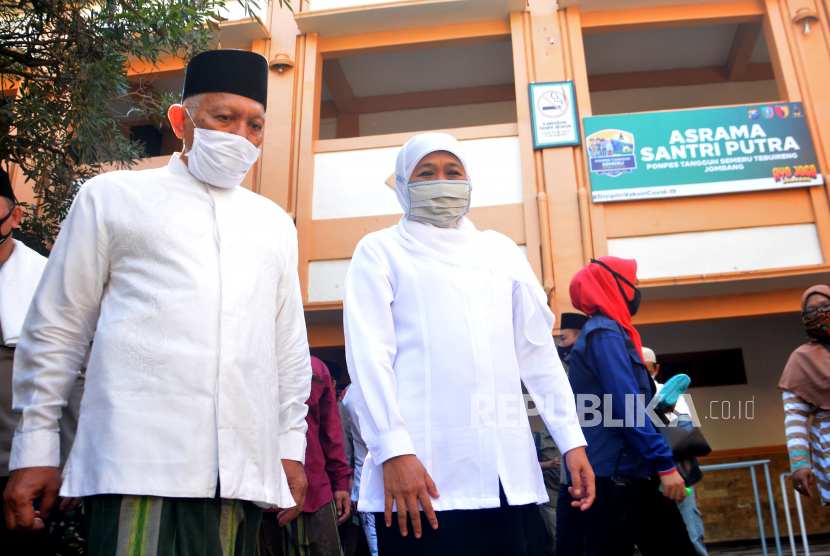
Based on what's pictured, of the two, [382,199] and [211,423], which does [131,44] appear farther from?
[211,423]

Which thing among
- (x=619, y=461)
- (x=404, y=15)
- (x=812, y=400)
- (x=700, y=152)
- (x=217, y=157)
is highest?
(x=404, y=15)

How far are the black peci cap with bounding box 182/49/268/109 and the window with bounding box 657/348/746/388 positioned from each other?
851cm

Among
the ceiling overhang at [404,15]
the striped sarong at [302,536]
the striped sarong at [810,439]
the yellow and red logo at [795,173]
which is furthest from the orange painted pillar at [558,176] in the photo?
the striped sarong at [302,536]

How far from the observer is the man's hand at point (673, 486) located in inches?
105

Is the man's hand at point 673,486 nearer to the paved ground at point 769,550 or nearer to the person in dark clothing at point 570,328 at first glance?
the person in dark clothing at point 570,328

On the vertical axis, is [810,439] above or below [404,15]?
below

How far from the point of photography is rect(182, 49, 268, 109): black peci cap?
1.95 m

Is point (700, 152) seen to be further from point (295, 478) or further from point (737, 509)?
point (295, 478)

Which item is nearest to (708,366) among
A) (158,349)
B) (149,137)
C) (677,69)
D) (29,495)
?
(677,69)

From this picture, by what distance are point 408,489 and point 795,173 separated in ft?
26.0

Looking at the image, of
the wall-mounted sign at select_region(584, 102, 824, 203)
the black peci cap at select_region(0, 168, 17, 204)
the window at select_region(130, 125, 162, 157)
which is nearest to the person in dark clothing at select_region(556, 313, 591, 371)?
the wall-mounted sign at select_region(584, 102, 824, 203)

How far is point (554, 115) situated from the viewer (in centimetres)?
833

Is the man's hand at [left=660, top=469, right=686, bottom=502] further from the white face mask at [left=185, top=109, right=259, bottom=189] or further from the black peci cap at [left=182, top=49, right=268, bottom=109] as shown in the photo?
the black peci cap at [left=182, top=49, right=268, bottom=109]

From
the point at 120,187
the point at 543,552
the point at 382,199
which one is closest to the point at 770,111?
the point at 382,199
